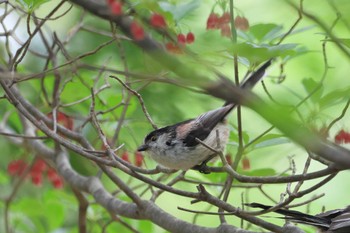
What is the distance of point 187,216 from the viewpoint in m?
6.51

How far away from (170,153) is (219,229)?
77 cm

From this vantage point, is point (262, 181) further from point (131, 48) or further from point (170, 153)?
point (131, 48)

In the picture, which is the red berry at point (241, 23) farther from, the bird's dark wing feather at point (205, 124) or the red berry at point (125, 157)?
A: the red berry at point (125, 157)

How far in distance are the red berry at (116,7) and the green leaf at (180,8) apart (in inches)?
34.3

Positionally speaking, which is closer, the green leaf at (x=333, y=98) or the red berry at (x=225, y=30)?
the green leaf at (x=333, y=98)

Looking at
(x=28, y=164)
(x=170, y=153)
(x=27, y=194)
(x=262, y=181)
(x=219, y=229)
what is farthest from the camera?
(x=27, y=194)

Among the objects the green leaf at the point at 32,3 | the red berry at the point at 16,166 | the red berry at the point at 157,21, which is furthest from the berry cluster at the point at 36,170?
the red berry at the point at 157,21

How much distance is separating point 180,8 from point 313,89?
805mm

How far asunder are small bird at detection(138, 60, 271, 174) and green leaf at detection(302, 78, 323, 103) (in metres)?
0.24

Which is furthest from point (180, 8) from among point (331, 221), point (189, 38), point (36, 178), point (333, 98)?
point (36, 178)

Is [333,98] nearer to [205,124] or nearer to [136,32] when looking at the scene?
[205,124]

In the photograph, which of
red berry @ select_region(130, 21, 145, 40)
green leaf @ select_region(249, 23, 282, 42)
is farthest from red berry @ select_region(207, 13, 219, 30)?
red berry @ select_region(130, 21, 145, 40)

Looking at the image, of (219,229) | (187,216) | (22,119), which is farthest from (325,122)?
(187,216)

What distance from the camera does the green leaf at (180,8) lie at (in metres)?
2.91
